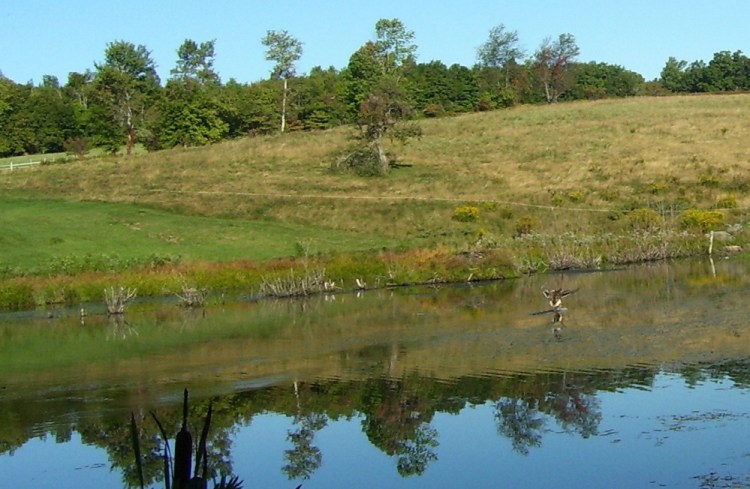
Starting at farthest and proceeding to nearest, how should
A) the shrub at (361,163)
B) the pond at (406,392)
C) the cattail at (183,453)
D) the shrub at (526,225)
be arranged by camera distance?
the shrub at (361,163)
the shrub at (526,225)
the pond at (406,392)
the cattail at (183,453)

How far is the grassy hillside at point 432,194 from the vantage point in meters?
48.1

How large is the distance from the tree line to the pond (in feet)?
194

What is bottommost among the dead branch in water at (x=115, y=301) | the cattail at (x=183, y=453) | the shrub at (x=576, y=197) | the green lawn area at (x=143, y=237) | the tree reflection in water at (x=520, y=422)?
the dead branch in water at (x=115, y=301)

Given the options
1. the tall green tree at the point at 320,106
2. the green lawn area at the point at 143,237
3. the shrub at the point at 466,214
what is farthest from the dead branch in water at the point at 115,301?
the tall green tree at the point at 320,106

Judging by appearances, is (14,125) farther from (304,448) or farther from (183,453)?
(183,453)

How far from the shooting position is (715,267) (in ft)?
Answer: 135

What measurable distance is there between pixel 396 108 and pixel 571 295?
34.7 m

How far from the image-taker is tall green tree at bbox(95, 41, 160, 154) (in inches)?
3816

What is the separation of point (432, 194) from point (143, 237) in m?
17.7

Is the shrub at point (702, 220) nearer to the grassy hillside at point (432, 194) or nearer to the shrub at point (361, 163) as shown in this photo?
the grassy hillside at point (432, 194)

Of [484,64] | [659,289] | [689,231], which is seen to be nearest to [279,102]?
[484,64]

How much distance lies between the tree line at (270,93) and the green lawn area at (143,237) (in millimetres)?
37143

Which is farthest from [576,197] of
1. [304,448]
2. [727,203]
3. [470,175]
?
[304,448]

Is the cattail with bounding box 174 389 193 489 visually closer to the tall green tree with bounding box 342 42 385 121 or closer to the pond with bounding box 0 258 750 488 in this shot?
the pond with bounding box 0 258 750 488
